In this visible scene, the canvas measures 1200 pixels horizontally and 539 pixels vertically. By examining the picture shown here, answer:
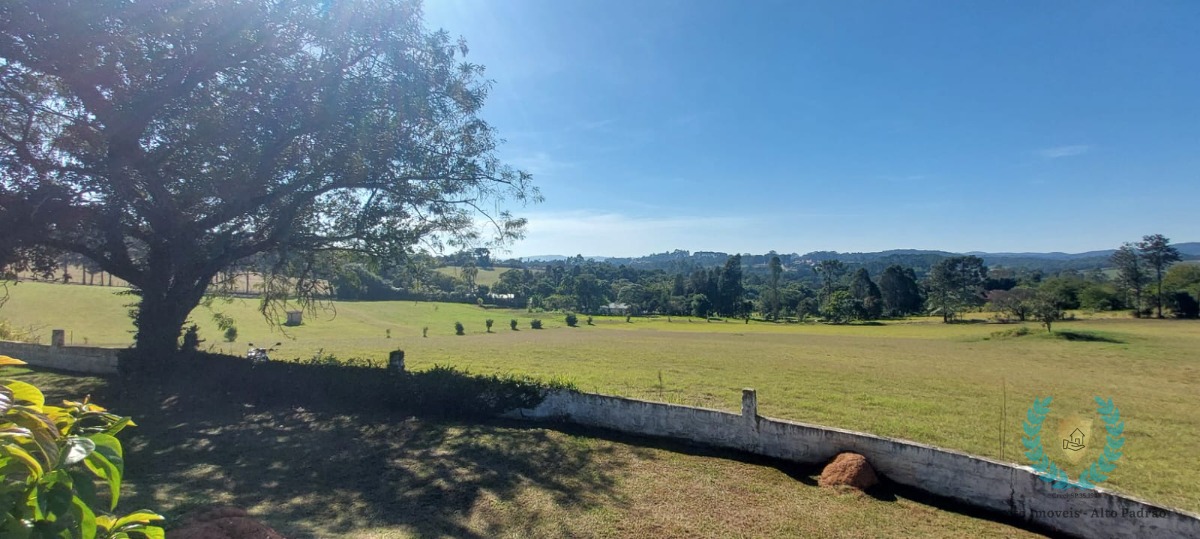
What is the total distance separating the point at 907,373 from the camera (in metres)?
21.4

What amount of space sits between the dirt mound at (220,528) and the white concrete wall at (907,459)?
623 cm

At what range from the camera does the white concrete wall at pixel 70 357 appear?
48.9ft

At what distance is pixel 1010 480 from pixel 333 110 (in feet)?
42.8

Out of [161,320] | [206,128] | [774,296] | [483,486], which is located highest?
[206,128]

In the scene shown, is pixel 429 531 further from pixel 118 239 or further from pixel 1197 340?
pixel 1197 340

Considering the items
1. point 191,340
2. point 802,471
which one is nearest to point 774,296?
point 191,340

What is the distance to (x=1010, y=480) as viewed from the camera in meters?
6.37

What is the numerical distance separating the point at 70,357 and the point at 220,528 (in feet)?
56.2

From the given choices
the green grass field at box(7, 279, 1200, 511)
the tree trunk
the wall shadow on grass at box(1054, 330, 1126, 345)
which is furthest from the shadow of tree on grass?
the wall shadow on grass at box(1054, 330, 1126, 345)

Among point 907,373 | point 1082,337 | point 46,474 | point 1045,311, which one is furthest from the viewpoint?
point 1045,311

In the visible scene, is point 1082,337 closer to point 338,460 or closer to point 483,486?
point 483,486

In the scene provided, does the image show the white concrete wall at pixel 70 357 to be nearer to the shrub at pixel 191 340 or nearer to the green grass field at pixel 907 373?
the shrub at pixel 191 340

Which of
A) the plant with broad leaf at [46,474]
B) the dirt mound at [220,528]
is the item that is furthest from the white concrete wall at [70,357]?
the plant with broad leaf at [46,474]

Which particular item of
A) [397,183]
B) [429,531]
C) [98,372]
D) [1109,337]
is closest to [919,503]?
[429,531]
